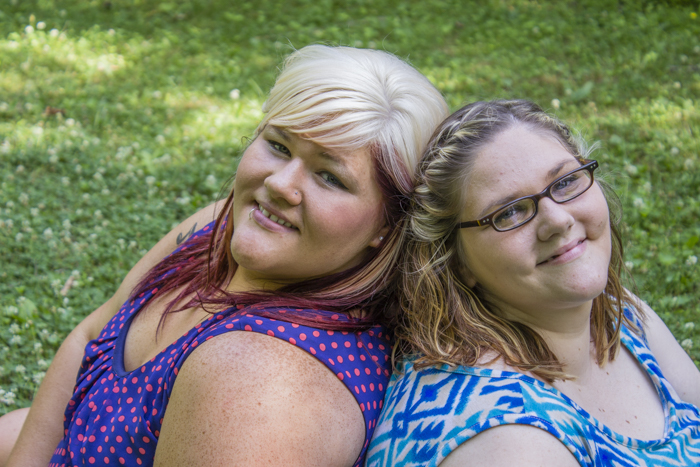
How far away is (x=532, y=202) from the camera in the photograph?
1895 millimetres

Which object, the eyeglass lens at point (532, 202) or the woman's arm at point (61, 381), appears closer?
the eyeglass lens at point (532, 202)

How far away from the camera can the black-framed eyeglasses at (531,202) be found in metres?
1.89

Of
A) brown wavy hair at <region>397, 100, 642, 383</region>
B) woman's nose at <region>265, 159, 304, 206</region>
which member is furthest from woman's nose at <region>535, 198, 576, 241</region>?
woman's nose at <region>265, 159, 304, 206</region>

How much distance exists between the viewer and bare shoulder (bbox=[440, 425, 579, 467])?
1.60 metres

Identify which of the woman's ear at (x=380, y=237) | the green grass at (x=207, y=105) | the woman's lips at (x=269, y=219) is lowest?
the green grass at (x=207, y=105)

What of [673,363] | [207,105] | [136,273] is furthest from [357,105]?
[207,105]

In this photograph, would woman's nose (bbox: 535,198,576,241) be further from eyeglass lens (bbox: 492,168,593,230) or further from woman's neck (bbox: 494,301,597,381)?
woman's neck (bbox: 494,301,597,381)

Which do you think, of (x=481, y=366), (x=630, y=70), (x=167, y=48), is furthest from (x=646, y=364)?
(x=167, y=48)

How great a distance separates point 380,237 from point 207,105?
449 cm

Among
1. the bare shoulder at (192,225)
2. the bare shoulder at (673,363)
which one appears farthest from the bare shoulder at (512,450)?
the bare shoulder at (192,225)

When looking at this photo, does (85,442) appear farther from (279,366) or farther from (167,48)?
(167,48)

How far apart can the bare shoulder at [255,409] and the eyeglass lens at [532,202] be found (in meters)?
0.71

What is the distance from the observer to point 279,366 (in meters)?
1.72

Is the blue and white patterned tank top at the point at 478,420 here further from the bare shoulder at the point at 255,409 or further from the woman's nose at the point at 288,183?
the woman's nose at the point at 288,183
